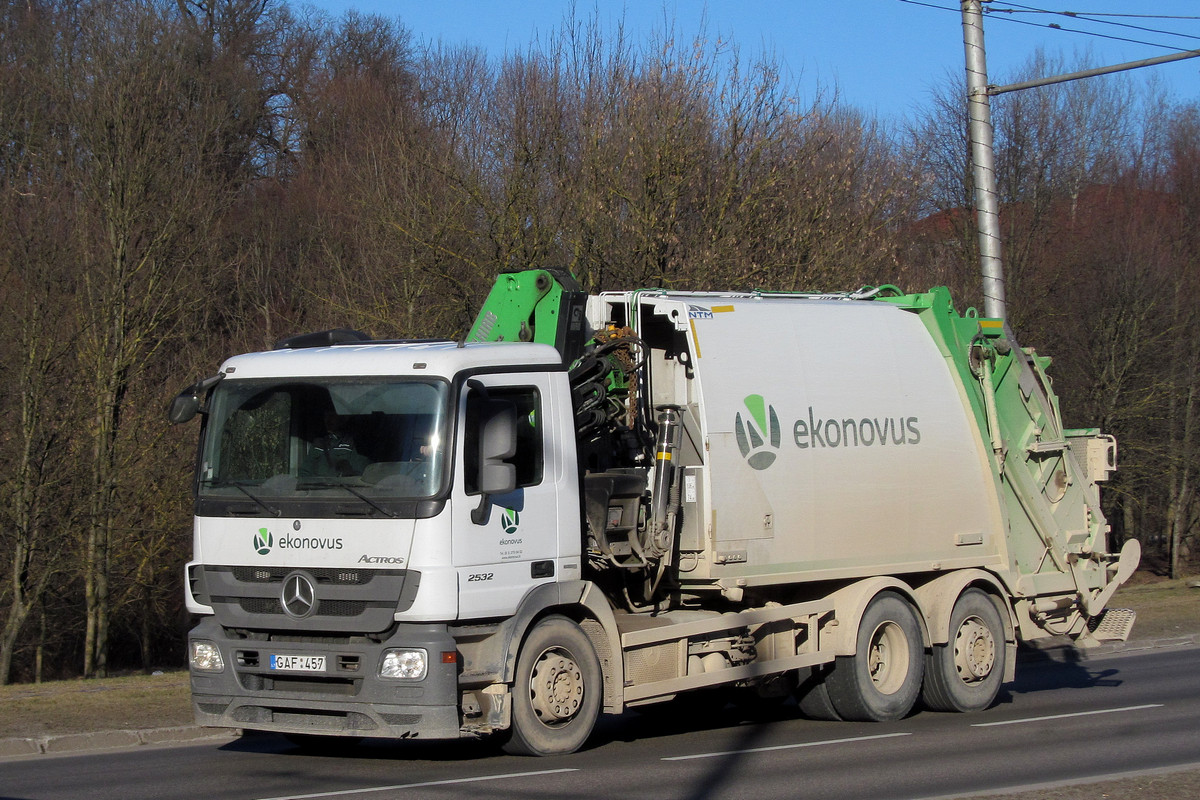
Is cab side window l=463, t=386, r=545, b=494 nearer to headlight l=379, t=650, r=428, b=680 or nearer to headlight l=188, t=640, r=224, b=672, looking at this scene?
headlight l=379, t=650, r=428, b=680

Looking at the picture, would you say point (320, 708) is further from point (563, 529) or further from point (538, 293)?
point (538, 293)

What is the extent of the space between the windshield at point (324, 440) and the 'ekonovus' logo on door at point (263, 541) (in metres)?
0.16

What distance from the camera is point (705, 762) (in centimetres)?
866

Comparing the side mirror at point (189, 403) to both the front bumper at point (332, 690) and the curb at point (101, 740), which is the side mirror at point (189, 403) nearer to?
the front bumper at point (332, 690)

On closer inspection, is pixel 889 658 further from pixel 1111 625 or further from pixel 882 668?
pixel 1111 625

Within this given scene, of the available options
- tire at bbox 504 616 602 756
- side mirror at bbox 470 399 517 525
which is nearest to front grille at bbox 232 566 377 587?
side mirror at bbox 470 399 517 525

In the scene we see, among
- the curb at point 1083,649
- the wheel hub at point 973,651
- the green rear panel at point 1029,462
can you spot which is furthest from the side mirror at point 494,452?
the curb at point 1083,649

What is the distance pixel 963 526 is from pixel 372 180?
13681mm

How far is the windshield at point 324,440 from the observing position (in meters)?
8.13

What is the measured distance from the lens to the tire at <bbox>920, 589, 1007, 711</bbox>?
11375mm

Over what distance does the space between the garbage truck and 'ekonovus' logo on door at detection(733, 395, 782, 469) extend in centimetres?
2

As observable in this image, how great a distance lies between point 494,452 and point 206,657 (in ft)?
7.73

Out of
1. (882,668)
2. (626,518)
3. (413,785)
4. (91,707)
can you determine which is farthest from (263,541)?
(882,668)

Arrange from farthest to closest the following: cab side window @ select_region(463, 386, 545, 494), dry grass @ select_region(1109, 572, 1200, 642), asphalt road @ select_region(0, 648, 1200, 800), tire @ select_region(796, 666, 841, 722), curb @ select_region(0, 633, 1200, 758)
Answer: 1. dry grass @ select_region(1109, 572, 1200, 642)
2. tire @ select_region(796, 666, 841, 722)
3. curb @ select_region(0, 633, 1200, 758)
4. cab side window @ select_region(463, 386, 545, 494)
5. asphalt road @ select_region(0, 648, 1200, 800)
